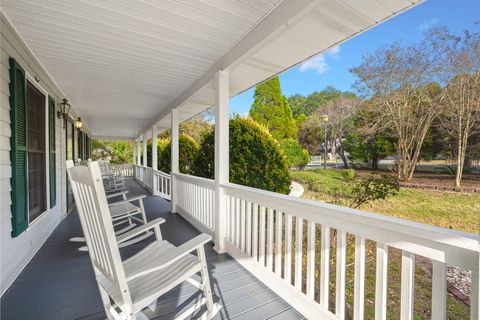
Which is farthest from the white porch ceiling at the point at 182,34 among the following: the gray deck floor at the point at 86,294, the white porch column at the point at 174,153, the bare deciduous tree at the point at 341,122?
the gray deck floor at the point at 86,294

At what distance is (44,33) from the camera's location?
243 centimetres

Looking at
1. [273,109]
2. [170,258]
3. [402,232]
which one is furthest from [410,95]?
[273,109]

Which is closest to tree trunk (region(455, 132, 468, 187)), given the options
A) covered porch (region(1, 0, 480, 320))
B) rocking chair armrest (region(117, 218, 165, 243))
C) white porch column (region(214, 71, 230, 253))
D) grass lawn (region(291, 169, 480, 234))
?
grass lawn (region(291, 169, 480, 234))

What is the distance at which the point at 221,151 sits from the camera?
2979 millimetres

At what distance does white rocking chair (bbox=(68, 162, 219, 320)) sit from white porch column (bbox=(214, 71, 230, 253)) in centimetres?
117

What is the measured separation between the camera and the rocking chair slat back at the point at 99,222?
4.06ft

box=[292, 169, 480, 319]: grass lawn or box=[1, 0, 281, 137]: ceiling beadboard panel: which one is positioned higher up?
box=[1, 0, 281, 137]: ceiling beadboard panel

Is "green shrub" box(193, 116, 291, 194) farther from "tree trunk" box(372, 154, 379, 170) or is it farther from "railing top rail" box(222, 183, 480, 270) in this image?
"railing top rail" box(222, 183, 480, 270)

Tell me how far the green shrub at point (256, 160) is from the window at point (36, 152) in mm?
2576

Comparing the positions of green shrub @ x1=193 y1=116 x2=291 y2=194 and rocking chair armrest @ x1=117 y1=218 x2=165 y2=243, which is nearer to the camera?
rocking chair armrest @ x1=117 y1=218 x2=165 y2=243

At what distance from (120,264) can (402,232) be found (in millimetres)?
1457

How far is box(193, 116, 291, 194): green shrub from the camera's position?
378cm

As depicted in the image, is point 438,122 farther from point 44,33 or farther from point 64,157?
point 64,157

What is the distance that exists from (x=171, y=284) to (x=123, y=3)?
217 centimetres
